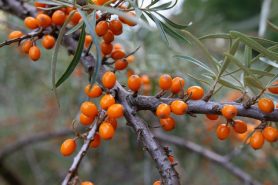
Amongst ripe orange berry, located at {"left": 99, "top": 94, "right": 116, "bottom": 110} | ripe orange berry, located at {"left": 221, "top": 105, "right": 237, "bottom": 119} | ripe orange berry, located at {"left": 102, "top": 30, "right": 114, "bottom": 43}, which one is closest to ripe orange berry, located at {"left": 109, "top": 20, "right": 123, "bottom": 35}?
ripe orange berry, located at {"left": 102, "top": 30, "right": 114, "bottom": 43}

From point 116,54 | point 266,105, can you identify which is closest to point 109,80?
point 116,54

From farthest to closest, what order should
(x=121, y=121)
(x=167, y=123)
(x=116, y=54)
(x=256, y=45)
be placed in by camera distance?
(x=121, y=121)
(x=116, y=54)
(x=167, y=123)
(x=256, y=45)

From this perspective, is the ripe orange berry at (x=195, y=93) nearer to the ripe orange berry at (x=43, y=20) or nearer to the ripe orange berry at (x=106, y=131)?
the ripe orange berry at (x=106, y=131)

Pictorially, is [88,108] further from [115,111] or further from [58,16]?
[58,16]

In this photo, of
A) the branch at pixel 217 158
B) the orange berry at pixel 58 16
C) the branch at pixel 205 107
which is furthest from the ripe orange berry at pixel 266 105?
the branch at pixel 217 158

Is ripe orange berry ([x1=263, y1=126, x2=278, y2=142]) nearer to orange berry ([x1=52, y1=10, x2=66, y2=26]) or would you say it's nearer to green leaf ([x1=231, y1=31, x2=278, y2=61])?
green leaf ([x1=231, y1=31, x2=278, y2=61])

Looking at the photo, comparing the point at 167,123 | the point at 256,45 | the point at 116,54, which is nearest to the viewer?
the point at 256,45
